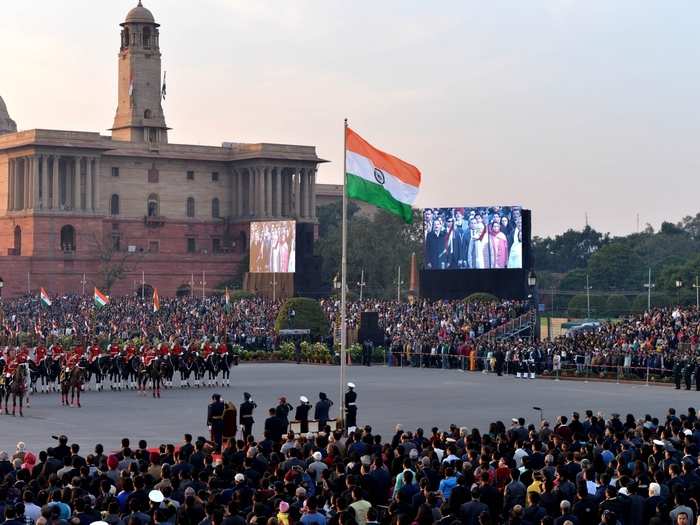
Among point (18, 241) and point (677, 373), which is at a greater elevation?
point (18, 241)

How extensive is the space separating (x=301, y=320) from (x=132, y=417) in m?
38.5

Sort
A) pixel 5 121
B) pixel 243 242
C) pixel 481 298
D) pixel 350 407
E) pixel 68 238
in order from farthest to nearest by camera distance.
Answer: pixel 5 121 → pixel 243 242 → pixel 68 238 → pixel 481 298 → pixel 350 407

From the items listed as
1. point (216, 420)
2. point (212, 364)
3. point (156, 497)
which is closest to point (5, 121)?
point (212, 364)

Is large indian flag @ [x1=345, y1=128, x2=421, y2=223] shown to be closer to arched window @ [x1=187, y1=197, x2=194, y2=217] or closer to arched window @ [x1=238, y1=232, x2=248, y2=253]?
arched window @ [x1=238, y1=232, x2=248, y2=253]

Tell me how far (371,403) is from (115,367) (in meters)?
10.1

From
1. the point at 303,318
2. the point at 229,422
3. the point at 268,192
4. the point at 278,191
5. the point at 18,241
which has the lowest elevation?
the point at 229,422

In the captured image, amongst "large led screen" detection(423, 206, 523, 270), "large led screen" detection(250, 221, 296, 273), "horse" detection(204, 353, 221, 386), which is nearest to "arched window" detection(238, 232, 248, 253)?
"large led screen" detection(250, 221, 296, 273)

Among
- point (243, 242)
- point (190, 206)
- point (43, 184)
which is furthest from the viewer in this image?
point (243, 242)

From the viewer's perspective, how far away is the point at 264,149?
12912 centimetres

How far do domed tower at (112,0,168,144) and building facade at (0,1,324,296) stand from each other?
0.09 metres

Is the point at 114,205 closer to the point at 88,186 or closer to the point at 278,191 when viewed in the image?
the point at 88,186

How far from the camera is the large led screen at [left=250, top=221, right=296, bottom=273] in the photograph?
95.6 meters

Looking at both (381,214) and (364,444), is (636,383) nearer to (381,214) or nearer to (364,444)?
(364,444)

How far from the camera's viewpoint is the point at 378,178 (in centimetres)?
3747
